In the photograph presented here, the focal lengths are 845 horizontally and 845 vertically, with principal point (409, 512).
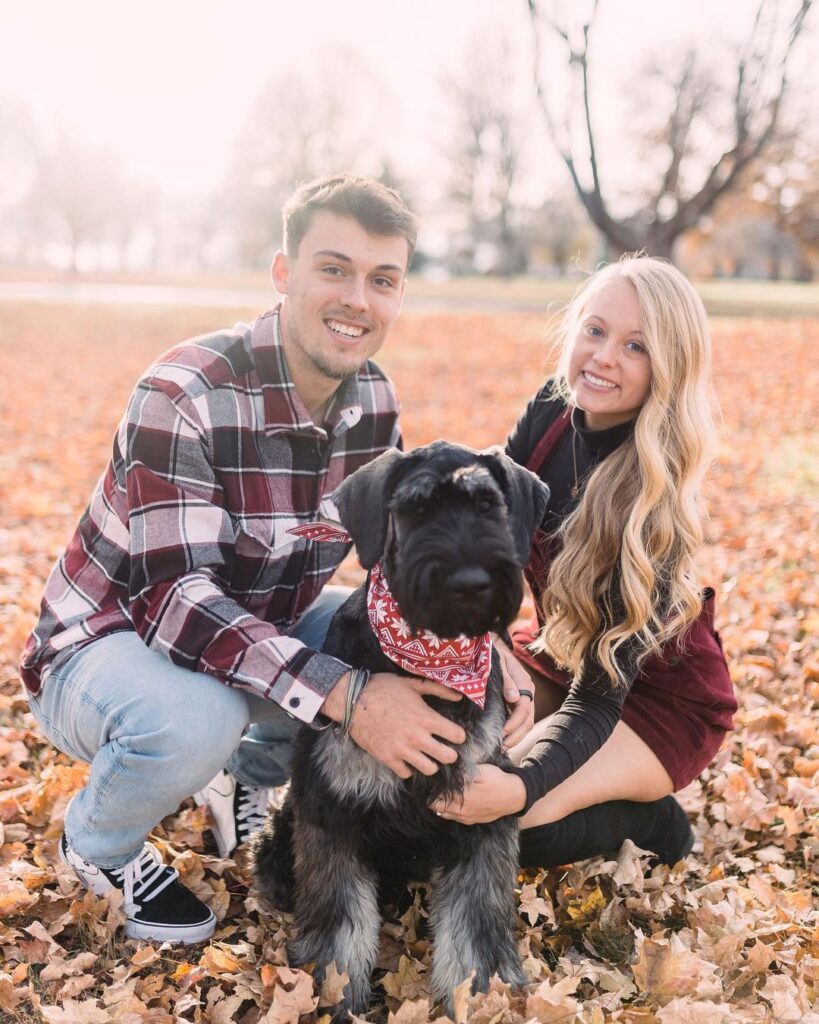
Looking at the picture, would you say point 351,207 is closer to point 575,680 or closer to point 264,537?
point 264,537

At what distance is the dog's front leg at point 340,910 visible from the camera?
8.58 ft

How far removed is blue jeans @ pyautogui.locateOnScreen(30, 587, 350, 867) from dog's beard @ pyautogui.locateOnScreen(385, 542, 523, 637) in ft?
3.08

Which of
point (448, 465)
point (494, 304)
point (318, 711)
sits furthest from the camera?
point (494, 304)

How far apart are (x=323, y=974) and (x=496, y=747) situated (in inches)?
34.4

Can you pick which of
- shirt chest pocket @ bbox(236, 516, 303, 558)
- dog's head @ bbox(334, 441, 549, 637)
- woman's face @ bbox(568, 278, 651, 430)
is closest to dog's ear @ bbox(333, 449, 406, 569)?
dog's head @ bbox(334, 441, 549, 637)

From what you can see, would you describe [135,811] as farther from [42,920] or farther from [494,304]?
[494,304]

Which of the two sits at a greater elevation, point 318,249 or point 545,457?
point 318,249

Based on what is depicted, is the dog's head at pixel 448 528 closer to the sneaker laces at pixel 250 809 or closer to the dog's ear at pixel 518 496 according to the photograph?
→ the dog's ear at pixel 518 496

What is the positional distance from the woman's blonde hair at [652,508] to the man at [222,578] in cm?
78

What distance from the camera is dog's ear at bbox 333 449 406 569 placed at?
2377 mm

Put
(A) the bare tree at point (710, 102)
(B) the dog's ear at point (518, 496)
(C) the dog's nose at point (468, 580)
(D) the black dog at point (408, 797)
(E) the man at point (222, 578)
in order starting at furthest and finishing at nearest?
(A) the bare tree at point (710, 102)
(E) the man at point (222, 578)
(B) the dog's ear at point (518, 496)
(D) the black dog at point (408, 797)
(C) the dog's nose at point (468, 580)

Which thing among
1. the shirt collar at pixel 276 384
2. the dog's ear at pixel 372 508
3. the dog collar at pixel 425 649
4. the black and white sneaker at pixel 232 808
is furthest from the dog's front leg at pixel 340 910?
the shirt collar at pixel 276 384

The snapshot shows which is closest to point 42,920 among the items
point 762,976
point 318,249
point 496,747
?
point 496,747

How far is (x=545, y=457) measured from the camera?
136 inches
